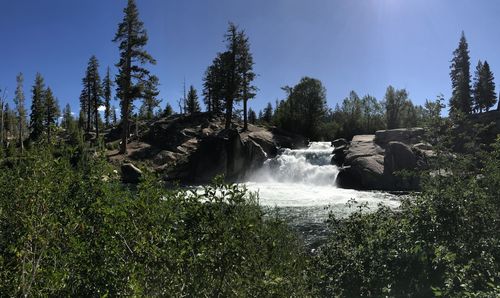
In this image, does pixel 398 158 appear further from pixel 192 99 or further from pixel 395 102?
pixel 192 99

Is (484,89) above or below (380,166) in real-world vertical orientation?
above

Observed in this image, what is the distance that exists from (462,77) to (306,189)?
4217 cm

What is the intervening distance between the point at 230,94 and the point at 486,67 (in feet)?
142

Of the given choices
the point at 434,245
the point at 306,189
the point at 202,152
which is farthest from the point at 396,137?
the point at 434,245

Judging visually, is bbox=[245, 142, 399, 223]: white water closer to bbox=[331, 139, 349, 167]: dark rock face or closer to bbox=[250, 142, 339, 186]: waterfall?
bbox=[250, 142, 339, 186]: waterfall

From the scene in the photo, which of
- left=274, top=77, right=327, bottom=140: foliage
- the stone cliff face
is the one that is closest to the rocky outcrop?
the stone cliff face

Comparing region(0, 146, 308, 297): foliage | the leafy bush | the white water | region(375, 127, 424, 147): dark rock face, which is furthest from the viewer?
region(375, 127, 424, 147): dark rock face

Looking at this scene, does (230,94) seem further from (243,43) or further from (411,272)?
(411,272)

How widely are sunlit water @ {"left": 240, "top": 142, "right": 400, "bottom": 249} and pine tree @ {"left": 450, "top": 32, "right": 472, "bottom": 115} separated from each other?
83.2 ft

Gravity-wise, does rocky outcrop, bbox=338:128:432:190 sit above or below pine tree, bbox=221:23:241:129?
below

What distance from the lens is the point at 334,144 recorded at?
42.8 m

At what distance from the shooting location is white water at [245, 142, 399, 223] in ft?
64.8

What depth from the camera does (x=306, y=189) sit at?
29.4 metres

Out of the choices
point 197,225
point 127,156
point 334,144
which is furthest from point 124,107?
point 197,225
